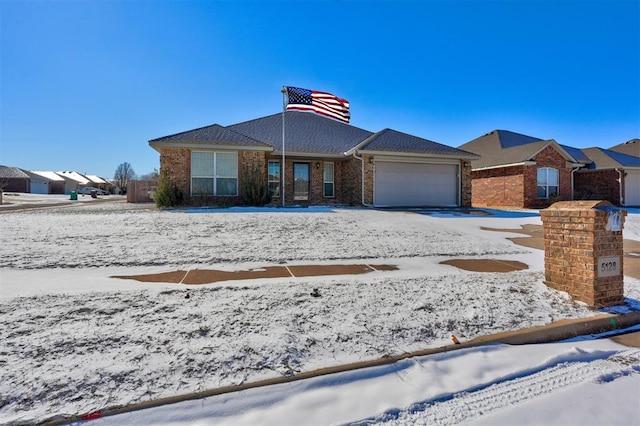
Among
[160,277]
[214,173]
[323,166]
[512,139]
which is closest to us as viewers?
[160,277]

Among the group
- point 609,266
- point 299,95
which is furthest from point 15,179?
point 609,266

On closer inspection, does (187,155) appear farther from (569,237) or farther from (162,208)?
(569,237)

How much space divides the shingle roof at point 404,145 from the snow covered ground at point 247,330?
9537 millimetres

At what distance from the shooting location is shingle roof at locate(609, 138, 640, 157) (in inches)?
940

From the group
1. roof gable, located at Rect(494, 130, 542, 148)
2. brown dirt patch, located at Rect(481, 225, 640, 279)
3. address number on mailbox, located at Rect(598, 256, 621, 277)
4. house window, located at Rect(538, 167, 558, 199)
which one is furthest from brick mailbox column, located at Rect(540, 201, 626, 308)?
roof gable, located at Rect(494, 130, 542, 148)

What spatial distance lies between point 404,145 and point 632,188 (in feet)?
55.8

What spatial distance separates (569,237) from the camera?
13.2ft

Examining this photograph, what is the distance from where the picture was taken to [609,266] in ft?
12.6

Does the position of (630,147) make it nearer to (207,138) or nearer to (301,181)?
(301,181)

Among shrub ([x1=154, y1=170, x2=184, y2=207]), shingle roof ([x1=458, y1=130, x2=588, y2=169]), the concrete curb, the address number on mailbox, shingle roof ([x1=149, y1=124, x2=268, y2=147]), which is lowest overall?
the concrete curb

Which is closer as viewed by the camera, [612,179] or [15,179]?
[612,179]

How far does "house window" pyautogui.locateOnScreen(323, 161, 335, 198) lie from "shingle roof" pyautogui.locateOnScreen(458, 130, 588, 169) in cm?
942

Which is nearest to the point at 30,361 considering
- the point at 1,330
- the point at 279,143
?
the point at 1,330

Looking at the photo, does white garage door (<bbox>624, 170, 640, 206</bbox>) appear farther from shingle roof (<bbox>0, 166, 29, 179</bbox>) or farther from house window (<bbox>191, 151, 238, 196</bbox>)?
shingle roof (<bbox>0, 166, 29, 179</bbox>)
